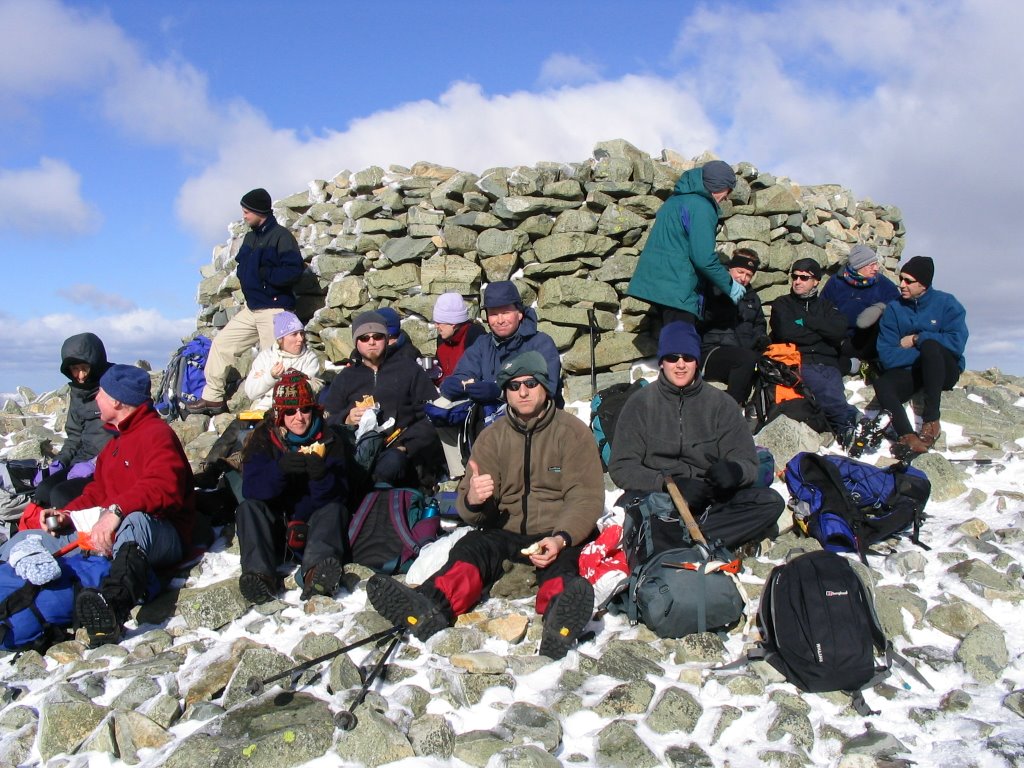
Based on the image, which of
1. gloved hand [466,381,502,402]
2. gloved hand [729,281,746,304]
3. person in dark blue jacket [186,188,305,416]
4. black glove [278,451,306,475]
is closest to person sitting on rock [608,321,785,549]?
gloved hand [466,381,502,402]

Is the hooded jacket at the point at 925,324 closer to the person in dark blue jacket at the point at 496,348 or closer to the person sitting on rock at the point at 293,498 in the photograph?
the person in dark blue jacket at the point at 496,348

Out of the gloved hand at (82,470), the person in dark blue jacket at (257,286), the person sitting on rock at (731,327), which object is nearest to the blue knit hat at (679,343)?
the person sitting on rock at (731,327)

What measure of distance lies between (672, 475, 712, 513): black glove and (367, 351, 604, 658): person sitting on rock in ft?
2.11

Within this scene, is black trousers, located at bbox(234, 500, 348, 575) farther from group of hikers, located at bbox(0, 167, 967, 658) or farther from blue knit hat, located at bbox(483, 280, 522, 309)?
blue knit hat, located at bbox(483, 280, 522, 309)

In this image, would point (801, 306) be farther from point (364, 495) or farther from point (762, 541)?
point (364, 495)

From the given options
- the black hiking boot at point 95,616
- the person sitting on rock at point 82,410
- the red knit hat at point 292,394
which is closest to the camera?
the black hiking boot at point 95,616

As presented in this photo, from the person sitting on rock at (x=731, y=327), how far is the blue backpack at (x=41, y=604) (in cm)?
638

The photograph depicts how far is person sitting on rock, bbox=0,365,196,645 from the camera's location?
17.6ft

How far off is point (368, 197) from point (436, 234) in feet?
5.53

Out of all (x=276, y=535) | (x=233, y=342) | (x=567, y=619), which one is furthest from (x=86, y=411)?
(x=567, y=619)

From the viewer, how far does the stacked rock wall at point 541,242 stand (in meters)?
10.4

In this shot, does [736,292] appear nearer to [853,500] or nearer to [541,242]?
[541,242]

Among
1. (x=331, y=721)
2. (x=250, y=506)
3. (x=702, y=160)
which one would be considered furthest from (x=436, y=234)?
(x=331, y=721)

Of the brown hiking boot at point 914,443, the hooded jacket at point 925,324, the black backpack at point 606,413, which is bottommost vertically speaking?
the brown hiking boot at point 914,443
